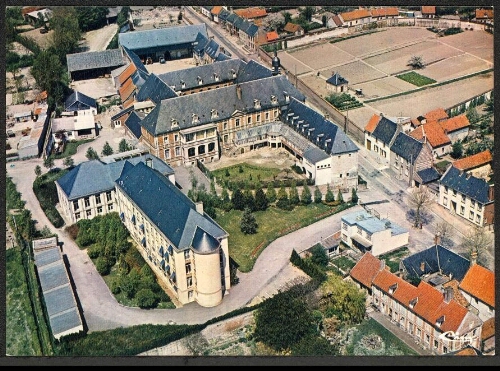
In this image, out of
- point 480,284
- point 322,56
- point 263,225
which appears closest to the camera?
point 480,284

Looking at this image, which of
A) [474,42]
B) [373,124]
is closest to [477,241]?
[373,124]

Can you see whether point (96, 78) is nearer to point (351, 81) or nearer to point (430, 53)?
point (351, 81)

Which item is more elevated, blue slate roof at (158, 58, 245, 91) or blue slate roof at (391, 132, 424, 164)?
blue slate roof at (158, 58, 245, 91)

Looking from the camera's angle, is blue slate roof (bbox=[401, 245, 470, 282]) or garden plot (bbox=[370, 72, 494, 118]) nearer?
blue slate roof (bbox=[401, 245, 470, 282])

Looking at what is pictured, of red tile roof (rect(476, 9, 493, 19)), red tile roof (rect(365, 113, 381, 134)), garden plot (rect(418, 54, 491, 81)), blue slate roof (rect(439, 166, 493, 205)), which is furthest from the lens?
red tile roof (rect(476, 9, 493, 19))

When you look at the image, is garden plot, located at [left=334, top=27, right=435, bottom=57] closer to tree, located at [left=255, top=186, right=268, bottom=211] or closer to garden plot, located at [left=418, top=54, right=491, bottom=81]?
garden plot, located at [left=418, top=54, right=491, bottom=81]

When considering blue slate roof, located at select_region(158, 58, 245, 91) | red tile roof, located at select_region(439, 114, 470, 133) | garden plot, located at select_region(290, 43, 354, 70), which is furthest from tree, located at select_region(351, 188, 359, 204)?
garden plot, located at select_region(290, 43, 354, 70)

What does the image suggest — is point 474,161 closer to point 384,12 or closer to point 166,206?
point 166,206
